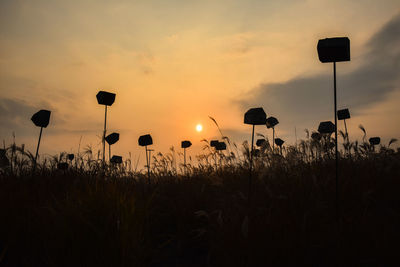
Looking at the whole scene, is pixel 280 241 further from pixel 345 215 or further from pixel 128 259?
pixel 128 259

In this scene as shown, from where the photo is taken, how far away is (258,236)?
295 centimetres

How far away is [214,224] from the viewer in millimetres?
3463

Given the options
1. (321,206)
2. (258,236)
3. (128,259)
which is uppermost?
(321,206)

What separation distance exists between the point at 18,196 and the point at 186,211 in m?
2.06

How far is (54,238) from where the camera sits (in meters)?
2.99

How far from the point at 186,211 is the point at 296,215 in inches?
57.3

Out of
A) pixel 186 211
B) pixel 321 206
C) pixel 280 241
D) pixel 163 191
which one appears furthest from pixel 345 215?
pixel 163 191

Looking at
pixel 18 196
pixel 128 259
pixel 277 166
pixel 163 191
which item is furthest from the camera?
pixel 163 191

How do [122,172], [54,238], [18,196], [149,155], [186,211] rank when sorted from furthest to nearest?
[149,155]
[122,172]
[186,211]
[18,196]
[54,238]

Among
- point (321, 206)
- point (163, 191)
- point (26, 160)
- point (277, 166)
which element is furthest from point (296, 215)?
point (26, 160)

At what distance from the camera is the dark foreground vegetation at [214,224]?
2.83m

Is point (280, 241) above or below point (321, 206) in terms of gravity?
below

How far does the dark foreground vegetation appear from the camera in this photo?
2834 millimetres

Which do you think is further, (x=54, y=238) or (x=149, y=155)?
(x=149, y=155)
